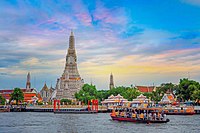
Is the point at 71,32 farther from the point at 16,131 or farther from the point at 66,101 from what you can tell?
the point at 16,131

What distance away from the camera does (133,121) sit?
205ft

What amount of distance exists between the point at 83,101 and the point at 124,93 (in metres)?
16.8

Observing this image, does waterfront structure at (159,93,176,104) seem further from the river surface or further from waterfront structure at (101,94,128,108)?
the river surface

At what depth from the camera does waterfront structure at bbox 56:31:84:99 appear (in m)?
162

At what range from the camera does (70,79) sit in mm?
164625

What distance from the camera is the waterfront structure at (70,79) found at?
162500 mm

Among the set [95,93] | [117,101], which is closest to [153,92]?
[117,101]

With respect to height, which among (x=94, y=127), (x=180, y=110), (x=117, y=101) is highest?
(x=117, y=101)

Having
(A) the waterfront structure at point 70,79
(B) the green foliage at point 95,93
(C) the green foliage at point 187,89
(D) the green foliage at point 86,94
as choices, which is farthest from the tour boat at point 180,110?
(A) the waterfront structure at point 70,79

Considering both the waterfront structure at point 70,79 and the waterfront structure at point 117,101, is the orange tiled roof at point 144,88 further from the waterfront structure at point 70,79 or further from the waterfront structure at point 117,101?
the waterfront structure at point 117,101

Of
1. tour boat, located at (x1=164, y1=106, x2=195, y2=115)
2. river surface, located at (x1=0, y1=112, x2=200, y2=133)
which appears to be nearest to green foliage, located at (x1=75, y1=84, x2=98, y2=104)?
tour boat, located at (x1=164, y1=106, x2=195, y2=115)

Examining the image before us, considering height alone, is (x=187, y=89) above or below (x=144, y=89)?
below

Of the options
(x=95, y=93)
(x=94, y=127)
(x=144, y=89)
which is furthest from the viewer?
(x=144, y=89)

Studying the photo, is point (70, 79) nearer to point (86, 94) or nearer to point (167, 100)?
point (86, 94)
